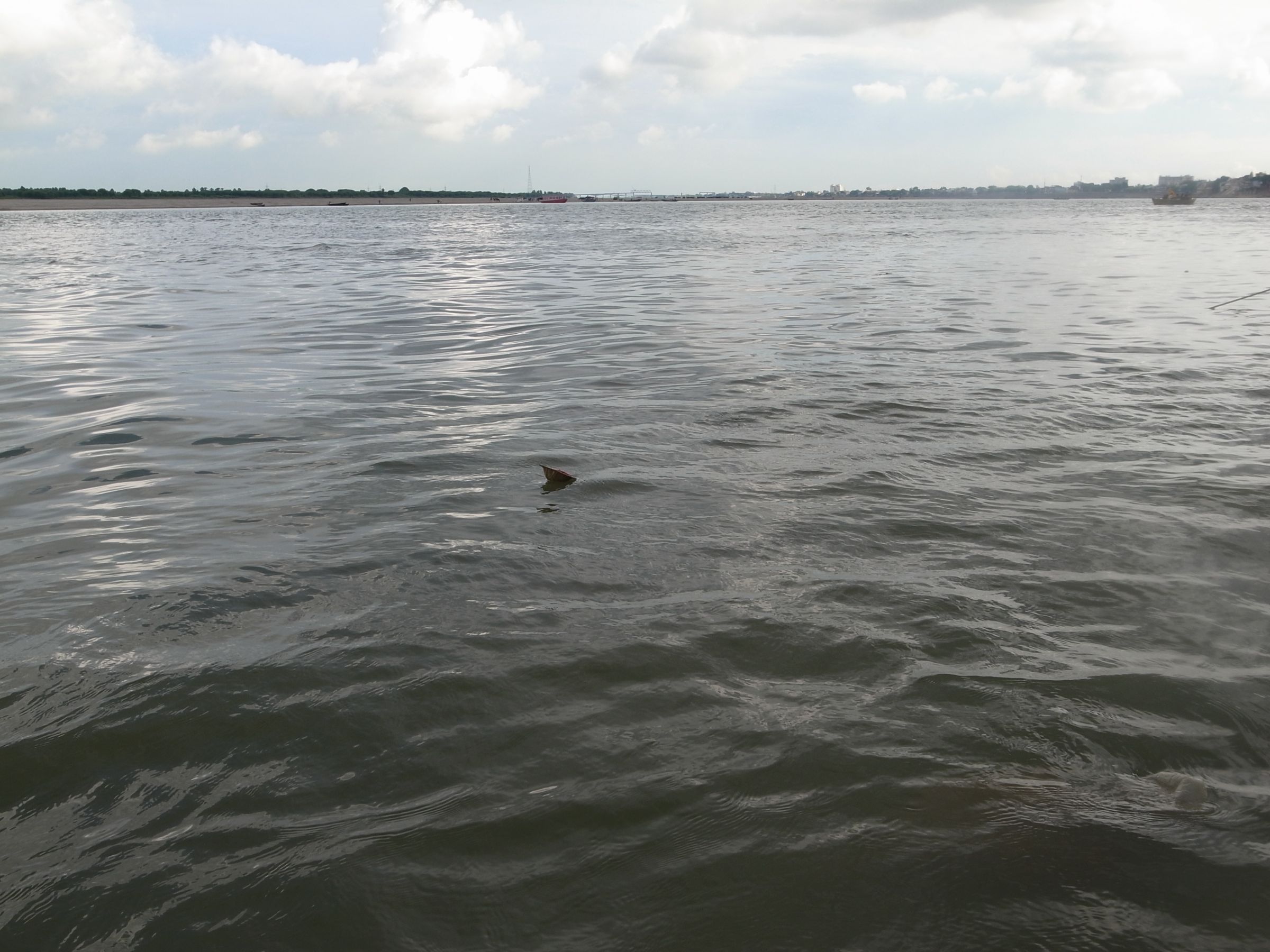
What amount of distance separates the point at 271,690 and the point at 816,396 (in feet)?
19.3

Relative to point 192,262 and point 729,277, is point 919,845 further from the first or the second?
point 192,262

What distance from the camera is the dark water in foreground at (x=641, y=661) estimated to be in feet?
7.91

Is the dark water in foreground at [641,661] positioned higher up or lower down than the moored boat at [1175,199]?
lower down

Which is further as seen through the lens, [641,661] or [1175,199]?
[1175,199]

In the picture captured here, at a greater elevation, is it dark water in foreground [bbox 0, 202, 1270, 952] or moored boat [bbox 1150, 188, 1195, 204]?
moored boat [bbox 1150, 188, 1195, 204]

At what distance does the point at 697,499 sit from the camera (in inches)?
214

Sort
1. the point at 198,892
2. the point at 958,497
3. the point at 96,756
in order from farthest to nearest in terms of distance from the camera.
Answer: the point at 958,497 < the point at 96,756 < the point at 198,892

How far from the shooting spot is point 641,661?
359cm

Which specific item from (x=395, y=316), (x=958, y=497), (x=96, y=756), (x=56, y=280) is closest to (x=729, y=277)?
(x=395, y=316)

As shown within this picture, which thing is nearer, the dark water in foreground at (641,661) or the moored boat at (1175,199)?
the dark water in foreground at (641,661)

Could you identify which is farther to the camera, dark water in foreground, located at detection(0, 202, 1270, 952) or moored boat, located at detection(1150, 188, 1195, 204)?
moored boat, located at detection(1150, 188, 1195, 204)

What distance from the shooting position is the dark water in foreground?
7.91 ft

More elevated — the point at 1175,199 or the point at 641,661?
the point at 1175,199

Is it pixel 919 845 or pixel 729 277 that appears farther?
pixel 729 277
